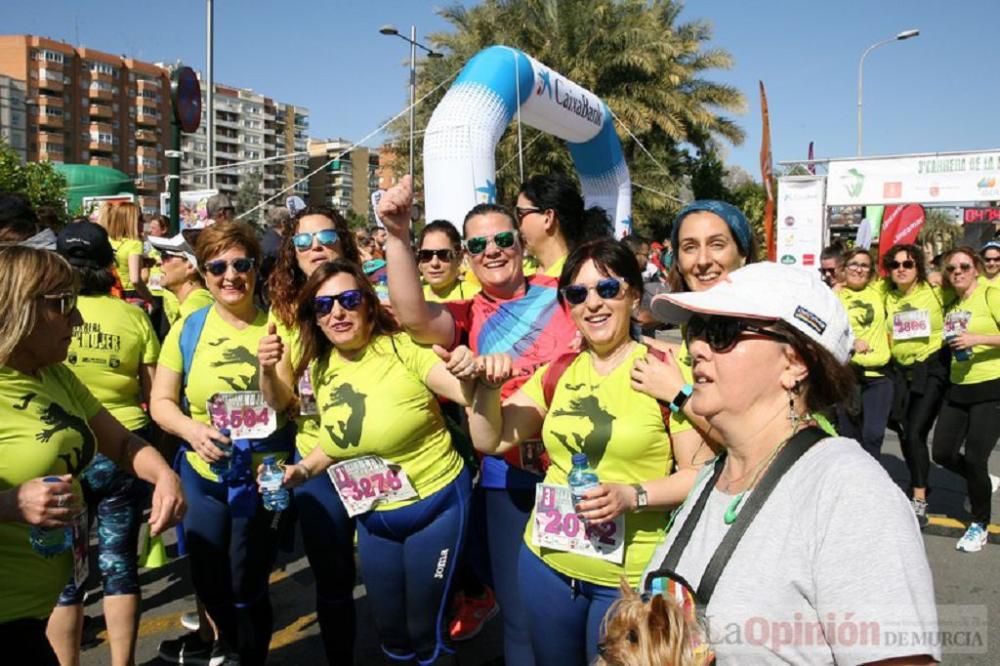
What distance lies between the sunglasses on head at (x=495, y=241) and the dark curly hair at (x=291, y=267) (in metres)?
0.59

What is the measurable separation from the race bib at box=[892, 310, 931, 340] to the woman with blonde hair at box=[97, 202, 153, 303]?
643 cm

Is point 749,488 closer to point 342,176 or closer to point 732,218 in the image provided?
point 732,218

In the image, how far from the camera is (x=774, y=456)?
5.10ft

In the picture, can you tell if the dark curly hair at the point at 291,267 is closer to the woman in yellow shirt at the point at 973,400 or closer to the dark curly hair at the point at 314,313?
the dark curly hair at the point at 314,313

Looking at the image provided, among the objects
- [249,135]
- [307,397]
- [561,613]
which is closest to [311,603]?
[307,397]

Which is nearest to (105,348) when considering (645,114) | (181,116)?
(181,116)

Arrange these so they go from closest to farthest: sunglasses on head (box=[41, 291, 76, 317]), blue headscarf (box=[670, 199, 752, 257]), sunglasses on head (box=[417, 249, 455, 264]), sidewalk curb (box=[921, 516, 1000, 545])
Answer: sunglasses on head (box=[41, 291, 76, 317]), blue headscarf (box=[670, 199, 752, 257]), sunglasses on head (box=[417, 249, 455, 264]), sidewalk curb (box=[921, 516, 1000, 545])

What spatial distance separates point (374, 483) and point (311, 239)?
4.32 feet

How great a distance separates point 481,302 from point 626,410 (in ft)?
4.01

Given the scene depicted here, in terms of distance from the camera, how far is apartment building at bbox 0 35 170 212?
324ft

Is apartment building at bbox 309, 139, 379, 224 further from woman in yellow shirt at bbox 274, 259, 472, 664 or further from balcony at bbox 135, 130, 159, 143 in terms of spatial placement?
balcony at bbox 135, 130, 159, 143

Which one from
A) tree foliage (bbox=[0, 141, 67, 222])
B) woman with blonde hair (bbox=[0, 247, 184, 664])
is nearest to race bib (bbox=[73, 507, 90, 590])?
woman with blonde hair (bbox=[0, 247, 184, 664])

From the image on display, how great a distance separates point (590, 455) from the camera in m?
2.60

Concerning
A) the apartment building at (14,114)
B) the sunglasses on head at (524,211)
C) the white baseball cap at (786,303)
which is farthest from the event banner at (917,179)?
the apartment building at (14,114)
